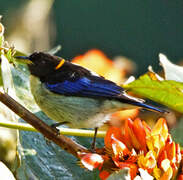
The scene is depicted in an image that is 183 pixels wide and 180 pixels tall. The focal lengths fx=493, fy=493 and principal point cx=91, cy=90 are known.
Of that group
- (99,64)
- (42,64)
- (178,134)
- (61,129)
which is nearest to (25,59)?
(42,64)

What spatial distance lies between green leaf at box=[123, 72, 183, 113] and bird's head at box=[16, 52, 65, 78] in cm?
81

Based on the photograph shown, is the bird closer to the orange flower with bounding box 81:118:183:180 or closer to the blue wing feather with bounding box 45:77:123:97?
the blue wing feather with bounding box 45:77:123:97

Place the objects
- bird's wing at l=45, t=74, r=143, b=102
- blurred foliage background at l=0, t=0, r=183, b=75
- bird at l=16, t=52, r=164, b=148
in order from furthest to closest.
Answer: blurred foliage background at l=0, t=0, r=183, b=75
bird's wing at l=45, t=74, r=143, b=102
bird at l=16, t=52, r=164, b=148

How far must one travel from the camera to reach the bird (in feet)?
6.89

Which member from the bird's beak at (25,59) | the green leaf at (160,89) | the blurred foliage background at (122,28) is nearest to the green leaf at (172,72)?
the green leaf at (160,89)

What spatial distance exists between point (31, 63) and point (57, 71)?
21cm

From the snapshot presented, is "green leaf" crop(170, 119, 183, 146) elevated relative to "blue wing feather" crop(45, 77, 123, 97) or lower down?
elevated

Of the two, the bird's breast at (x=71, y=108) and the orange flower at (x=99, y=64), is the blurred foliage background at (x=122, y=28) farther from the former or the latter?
the bird's breast at (x=71, y=108)

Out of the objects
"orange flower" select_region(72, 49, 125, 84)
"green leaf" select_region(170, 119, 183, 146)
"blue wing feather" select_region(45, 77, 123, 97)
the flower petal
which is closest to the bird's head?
"blue wing feather" select_region(45, 77, 123, 97)

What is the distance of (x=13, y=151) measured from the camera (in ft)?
5.81

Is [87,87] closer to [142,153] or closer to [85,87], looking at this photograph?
[85,87]

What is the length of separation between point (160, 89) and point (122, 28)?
21.7 ft

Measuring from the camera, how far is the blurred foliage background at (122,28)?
6.84m

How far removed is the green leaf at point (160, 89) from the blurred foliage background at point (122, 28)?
4175mm
